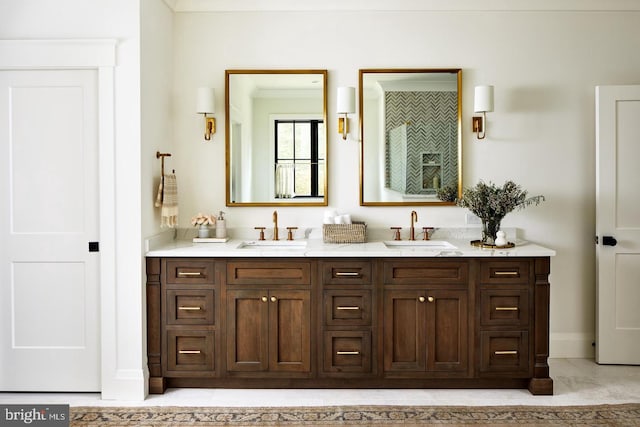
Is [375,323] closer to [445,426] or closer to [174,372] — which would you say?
[445,426]

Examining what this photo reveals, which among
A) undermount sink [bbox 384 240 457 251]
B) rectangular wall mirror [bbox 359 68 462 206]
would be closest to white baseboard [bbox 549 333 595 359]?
undermount sink [bbox 384 240 457 251]

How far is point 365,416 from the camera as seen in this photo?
2.97 metres

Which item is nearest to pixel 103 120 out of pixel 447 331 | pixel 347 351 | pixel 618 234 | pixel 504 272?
pixel 347 351

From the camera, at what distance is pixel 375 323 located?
330 cm

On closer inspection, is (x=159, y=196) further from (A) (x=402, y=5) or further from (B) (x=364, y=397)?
(A) (x=402, y=5)

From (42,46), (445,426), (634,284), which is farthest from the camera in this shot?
(634,284)

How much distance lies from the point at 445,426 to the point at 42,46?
124 inches

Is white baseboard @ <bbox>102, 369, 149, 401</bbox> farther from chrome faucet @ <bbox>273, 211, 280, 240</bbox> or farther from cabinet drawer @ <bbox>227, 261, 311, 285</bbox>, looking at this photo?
chrome faucet @ <bbox>273, 211, 280, 240</bbox>

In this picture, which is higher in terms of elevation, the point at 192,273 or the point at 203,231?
the point at 203,231

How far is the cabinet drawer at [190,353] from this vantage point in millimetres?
3322

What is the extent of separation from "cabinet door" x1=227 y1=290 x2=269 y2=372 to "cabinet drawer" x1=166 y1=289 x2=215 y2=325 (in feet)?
0.39

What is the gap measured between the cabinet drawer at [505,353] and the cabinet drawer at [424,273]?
387 millimetres

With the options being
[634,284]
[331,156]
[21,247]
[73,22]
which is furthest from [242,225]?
[634,284]

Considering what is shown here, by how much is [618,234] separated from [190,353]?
A: 120 inches
